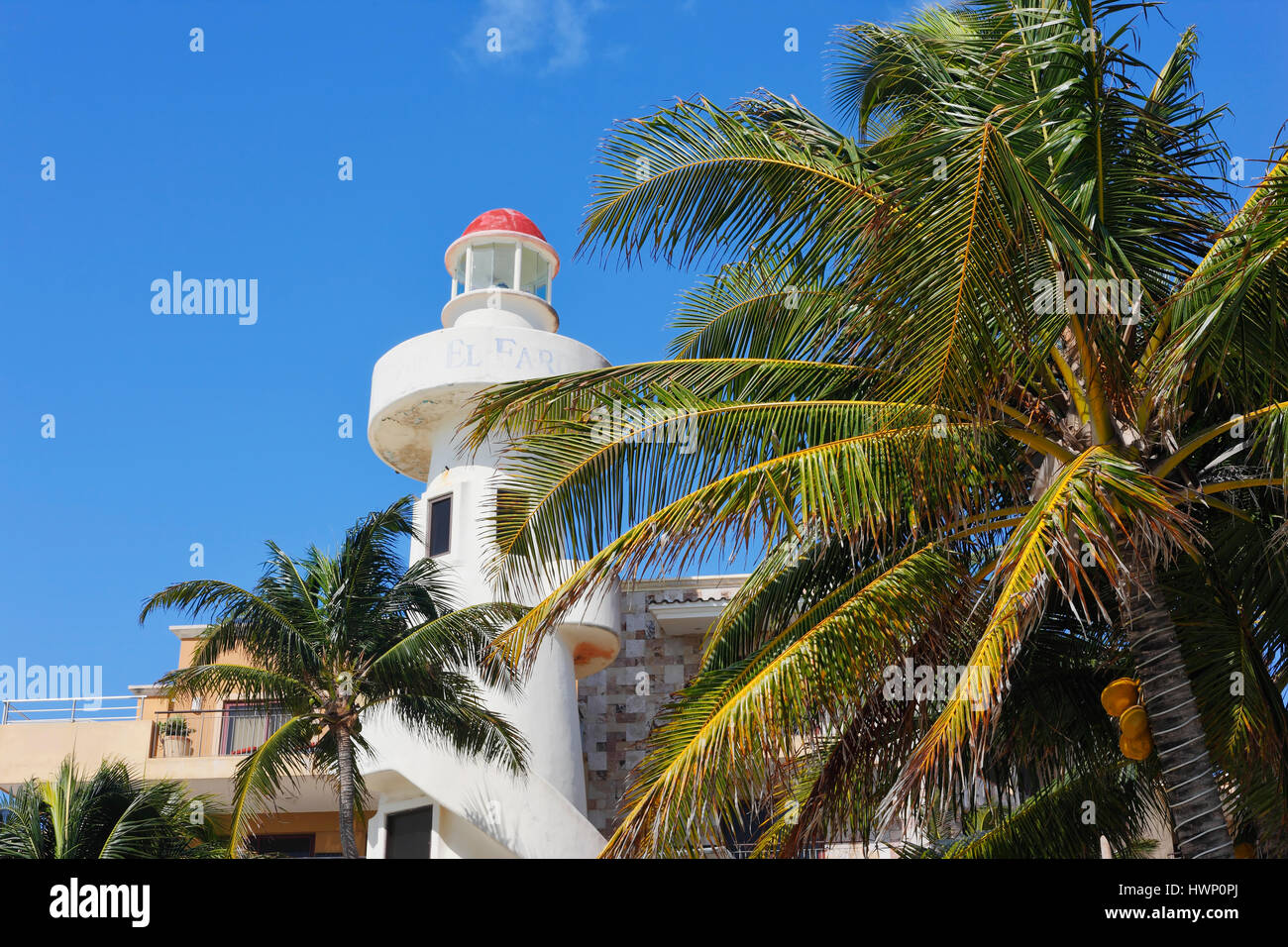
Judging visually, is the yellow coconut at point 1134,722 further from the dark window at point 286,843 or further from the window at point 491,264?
the dark window at point 286,843

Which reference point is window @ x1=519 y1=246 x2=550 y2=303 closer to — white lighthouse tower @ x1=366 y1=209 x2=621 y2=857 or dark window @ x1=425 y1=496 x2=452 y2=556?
white lighthouse tower @ x1=366 y1=209 x2=621 y2=857

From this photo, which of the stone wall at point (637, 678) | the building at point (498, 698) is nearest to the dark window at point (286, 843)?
the building at point (498, 698)

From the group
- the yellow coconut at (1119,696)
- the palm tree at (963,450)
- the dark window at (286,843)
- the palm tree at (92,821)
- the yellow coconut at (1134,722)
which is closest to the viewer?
Answer: the palm tree at (963,450)

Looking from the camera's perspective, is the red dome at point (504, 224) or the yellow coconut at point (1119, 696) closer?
the yellow coconut at point (1119, 696)

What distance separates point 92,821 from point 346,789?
3.28 meters

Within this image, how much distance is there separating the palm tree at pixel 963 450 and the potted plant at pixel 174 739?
59.4 ft

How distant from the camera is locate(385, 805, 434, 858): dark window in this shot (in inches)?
833

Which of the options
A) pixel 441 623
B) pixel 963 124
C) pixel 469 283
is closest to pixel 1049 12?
pixel 963 124

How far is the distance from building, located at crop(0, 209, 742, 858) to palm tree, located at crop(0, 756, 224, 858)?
2.93 metres

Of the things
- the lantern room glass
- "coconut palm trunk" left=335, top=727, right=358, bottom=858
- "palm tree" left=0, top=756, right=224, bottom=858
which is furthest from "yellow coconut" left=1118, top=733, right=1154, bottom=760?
the lantern room glass

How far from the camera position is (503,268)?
86.6ft

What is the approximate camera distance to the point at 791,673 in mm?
8539

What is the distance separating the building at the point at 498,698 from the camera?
20734 millimetres
